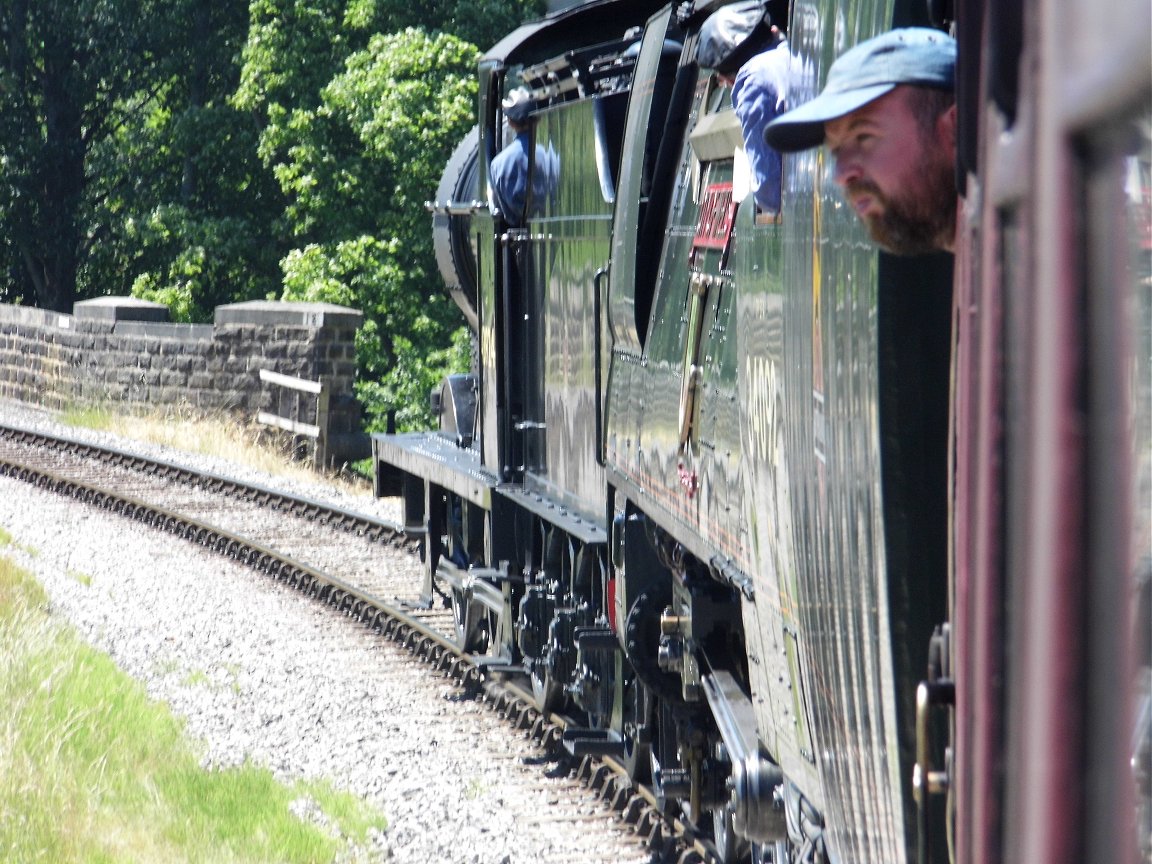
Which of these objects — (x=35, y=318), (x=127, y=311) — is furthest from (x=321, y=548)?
(x=35, y=318)

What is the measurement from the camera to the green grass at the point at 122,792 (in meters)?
6.23

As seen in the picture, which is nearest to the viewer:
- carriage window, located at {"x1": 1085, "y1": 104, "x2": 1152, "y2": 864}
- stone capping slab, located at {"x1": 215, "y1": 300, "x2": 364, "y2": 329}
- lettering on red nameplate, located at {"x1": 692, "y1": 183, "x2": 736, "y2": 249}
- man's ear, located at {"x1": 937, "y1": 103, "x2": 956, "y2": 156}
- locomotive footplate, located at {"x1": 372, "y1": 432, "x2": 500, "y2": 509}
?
carriage window, located at {"x1": 1085, "y1": 104, "x2": 1152, "y2": 864}

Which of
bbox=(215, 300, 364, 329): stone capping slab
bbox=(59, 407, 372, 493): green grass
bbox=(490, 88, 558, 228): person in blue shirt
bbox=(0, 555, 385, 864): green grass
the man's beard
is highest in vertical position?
bbox=(490, 88, 558, 228): person in blue shirt

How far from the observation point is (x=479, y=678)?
367 inches

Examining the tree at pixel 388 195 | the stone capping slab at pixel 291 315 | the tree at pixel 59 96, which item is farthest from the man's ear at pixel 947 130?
the tree at pixel 59 96

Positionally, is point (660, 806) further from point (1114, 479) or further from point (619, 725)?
point (1114, 479)

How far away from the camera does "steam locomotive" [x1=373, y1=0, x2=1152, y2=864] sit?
50.8 inches

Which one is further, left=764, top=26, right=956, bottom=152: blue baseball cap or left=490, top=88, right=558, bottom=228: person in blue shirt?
left=490, top=88, right=558, bottom=228: person in blue shirt

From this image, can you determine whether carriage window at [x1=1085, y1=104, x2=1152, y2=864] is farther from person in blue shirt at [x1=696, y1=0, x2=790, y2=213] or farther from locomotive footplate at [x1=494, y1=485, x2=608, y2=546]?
locomotive footplate at [x1=494, y1=485, x2=608, y2=546]

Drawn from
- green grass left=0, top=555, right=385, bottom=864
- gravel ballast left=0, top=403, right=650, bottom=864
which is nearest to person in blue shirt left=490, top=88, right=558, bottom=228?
gravel ballast left=0, top=403, right=650, bottom=864

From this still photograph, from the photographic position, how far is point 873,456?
2.42m

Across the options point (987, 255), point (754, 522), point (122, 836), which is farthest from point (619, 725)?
point (987, 255)

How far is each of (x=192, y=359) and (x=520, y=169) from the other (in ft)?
45.1

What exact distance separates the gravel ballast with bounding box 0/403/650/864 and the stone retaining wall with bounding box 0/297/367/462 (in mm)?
5824
